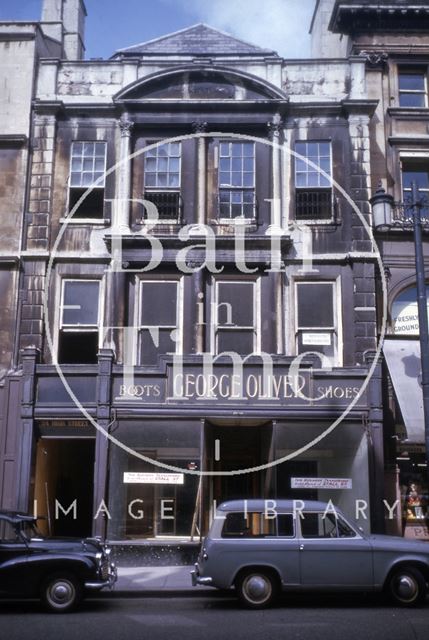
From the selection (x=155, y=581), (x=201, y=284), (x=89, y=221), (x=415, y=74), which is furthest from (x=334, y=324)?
(x=415, y=74)

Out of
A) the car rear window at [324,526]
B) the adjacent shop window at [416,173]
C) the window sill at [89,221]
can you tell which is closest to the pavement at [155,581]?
the car rear window at [324,526]

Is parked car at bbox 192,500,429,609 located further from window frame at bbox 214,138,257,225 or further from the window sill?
the window sill

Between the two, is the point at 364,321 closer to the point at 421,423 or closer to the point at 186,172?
the point at 421,423

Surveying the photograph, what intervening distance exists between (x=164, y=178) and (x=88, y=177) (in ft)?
6.45

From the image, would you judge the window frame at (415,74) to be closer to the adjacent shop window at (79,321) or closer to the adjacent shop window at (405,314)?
the adjacent shop window at (405,314)

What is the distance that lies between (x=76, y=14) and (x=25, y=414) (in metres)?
12.8

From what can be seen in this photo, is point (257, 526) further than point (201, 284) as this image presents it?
No

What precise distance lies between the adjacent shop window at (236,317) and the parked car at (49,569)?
24.2 ft

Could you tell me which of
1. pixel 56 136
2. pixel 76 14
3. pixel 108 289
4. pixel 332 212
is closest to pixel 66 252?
pixel 108 289

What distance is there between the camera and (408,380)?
58.7 ft

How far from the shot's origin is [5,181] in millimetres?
19656

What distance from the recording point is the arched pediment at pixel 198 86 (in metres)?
19.7

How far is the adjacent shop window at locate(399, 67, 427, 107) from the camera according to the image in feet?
68.9

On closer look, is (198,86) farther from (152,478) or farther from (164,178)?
(152,478)
